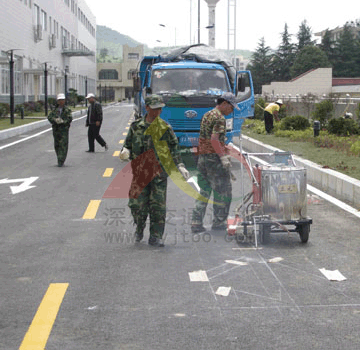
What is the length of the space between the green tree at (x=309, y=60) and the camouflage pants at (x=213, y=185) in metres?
108

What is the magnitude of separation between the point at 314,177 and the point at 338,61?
4219 inches

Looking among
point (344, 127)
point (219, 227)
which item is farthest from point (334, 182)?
point (344, 127)

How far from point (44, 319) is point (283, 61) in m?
127

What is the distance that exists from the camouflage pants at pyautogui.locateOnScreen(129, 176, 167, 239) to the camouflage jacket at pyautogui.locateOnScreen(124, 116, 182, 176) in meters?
0.16

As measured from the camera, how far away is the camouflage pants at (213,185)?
900cm

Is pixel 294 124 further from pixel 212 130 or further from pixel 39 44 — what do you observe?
pixel 39 44

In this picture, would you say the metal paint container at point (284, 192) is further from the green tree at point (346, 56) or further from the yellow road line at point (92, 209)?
the green tree at point (346, 56)

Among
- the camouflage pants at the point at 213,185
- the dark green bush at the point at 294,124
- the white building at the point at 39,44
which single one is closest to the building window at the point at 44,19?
the white building at the point at 39,44

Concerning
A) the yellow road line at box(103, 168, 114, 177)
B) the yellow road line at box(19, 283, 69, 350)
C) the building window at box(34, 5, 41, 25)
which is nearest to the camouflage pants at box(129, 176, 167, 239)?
the yellow road line at box(19, 283, 69, 350)

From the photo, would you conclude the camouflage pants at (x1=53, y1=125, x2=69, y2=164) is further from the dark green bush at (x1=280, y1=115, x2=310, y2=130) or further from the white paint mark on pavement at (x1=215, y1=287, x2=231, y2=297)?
the dark green bush at (x1=280, y1=115, x2=310, y2=130)

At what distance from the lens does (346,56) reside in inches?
4537

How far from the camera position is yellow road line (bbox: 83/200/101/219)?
1018cm

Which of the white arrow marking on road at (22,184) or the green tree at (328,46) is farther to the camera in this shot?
the green tree at (328,46)

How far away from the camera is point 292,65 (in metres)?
128
